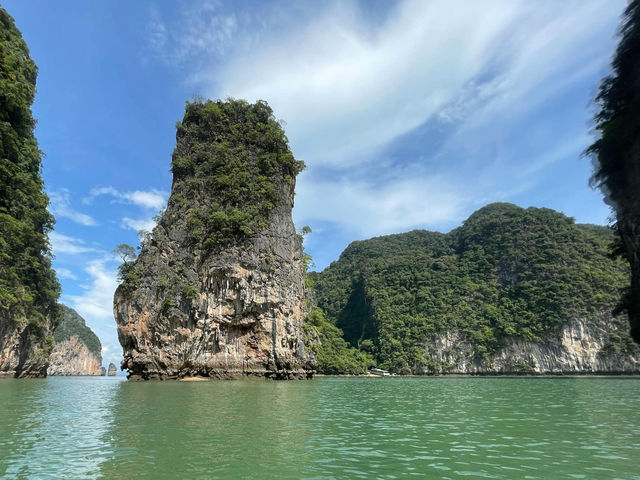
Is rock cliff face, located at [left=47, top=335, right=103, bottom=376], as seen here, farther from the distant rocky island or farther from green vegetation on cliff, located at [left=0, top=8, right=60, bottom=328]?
green vegetation on cliff, located at [left=0, top=8, right=60, bottom=328]

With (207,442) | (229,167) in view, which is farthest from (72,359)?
(207,442)

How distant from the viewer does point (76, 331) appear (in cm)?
12538

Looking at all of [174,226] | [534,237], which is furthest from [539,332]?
[174,226]

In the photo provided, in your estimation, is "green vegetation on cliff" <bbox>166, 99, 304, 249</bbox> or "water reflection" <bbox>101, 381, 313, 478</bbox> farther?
"green vegetation on cliff" <bbox>166, 99, 304, 249</bbox>

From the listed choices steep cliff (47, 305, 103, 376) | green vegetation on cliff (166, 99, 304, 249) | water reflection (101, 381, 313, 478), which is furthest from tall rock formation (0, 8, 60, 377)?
steep cliff (47, 305, 103, 376)

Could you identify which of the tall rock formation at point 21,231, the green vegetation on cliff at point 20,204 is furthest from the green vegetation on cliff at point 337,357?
the green vegetation on cliff at point 20,204

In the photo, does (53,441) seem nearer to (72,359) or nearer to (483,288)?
(483,288)

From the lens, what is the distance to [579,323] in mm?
70875

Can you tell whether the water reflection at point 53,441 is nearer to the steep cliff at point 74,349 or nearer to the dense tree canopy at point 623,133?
the dense tree canopy at point 623,133

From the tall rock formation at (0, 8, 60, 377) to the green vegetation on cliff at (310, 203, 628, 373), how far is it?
57.9 m

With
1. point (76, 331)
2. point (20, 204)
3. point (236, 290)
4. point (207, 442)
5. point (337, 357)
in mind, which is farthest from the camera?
point (76, 331)

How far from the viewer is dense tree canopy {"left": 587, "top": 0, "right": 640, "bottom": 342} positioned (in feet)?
41.7

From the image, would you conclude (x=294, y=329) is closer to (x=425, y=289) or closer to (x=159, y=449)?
(x=159, y=449)

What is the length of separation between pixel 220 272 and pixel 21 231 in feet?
53.5
